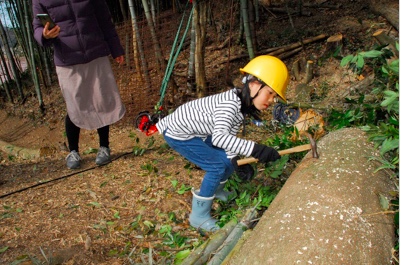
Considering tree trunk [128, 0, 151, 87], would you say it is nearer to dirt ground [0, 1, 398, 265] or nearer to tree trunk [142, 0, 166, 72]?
tree trunk [142, 0, 166, 72]

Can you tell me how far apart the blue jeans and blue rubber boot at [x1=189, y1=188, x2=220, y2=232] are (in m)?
0.04

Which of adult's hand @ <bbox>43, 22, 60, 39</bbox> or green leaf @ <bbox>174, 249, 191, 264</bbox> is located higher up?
adult's hand @ <bbox>43, 22, 60, 39</bbox>

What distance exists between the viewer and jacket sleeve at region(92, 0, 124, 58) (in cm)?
322

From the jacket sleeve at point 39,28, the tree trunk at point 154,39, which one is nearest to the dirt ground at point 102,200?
the tree trunk at point 154,39

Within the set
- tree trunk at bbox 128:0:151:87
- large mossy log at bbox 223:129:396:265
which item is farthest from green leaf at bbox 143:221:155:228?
tree trunk at bbox 128:0:151:87

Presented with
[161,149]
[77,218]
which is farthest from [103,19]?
[77,218]

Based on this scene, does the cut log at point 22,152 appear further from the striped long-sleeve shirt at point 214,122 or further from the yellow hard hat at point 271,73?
the yellow hard hat at point 271,73

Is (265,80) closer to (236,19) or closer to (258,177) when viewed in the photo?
(258,177)

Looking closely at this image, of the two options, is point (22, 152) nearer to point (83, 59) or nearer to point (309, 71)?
point (83, 59)

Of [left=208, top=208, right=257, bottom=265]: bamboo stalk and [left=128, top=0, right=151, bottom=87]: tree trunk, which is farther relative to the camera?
[left=128, top=0, right=151, bottom=87]: tree trunk

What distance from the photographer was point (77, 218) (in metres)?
2.79

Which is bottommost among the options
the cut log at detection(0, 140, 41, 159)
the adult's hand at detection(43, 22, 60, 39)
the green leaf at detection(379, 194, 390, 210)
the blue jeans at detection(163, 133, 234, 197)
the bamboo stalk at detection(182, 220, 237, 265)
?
the cut log at detection(0, 140, 41, 159)

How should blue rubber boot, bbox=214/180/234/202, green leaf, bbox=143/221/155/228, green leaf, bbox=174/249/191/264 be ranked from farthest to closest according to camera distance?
blue rubber boot, bbox=214/180/234/202 < green leaf, bbox=143/221/155/228 < green leaf, bbox=174/249/191/264

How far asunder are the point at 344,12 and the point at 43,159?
5.08 metres
